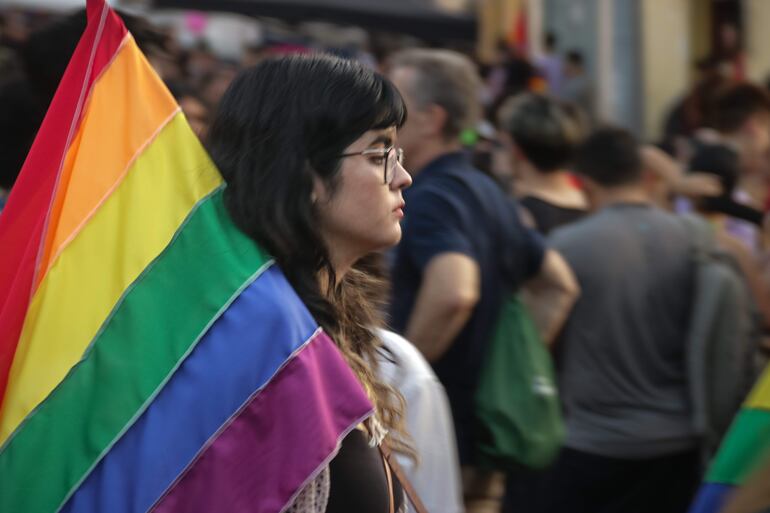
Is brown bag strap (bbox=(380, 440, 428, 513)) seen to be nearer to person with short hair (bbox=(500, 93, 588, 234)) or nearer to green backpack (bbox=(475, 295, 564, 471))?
green backpack (bbox=(475, 295, 564, 471))

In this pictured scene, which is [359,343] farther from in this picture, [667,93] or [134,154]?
[667,93]

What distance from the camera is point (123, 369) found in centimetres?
195

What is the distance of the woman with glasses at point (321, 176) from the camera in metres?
2.10

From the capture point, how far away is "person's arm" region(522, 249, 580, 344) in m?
4.25

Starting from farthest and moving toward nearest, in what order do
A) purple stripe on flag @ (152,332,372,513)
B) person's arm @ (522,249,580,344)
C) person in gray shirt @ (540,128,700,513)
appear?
person in gray shirt @ (540,128,700,513) < person's arm @ (522,249,580,344) < purple stripe on flag @ (152,332,372,513)

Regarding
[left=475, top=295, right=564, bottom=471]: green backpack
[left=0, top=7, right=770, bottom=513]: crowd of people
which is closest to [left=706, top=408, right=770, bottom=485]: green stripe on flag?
[left=0, top=7, right=770, bottom=513]: crowd of people

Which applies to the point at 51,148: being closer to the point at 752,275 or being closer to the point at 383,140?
the point at 383,140

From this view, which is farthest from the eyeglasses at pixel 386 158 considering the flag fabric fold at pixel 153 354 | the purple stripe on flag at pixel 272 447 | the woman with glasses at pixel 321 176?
the purple stripe on flag at pixel 272 447

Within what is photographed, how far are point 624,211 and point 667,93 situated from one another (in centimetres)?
972

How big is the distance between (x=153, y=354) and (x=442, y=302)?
1.82m

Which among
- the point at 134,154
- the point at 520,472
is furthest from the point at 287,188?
the point at 520,472

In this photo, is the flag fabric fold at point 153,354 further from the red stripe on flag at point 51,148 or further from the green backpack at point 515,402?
the green backpack at point 515,402

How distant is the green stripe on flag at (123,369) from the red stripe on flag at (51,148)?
0.28 metres

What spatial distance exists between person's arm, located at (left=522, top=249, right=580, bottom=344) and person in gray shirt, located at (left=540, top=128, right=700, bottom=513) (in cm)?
19
